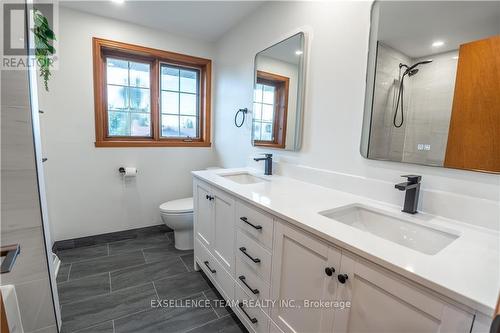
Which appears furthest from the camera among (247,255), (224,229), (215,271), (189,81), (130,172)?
(189,81)

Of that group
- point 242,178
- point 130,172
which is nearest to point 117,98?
point 130,172

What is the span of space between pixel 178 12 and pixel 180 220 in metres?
2.00

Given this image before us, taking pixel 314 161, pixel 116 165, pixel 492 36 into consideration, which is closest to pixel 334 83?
pixel 314 161

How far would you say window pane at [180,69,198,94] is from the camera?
2893 mm

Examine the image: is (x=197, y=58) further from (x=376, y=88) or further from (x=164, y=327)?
(x=164, y=327)

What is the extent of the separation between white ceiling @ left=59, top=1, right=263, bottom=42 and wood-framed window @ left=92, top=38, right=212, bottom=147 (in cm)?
26

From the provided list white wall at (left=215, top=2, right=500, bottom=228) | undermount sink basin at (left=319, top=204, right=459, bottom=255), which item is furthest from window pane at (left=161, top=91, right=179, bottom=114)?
undermount sink basin at (left=319, top=204, right=459, bottom=255)

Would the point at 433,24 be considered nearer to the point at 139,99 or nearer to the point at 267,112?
the point at 267,112

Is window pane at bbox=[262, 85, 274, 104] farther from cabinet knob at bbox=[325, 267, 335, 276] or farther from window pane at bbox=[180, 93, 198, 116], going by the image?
cabinet knob at bbox=[325, 267, 335, 276]

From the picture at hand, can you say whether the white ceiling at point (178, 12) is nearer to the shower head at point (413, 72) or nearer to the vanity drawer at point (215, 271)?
the shower head at point (413, 72)

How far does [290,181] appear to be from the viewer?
1.72 m

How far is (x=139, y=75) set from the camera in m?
2.62

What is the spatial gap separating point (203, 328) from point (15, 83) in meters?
1.66

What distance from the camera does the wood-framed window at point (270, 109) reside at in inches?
74.4
